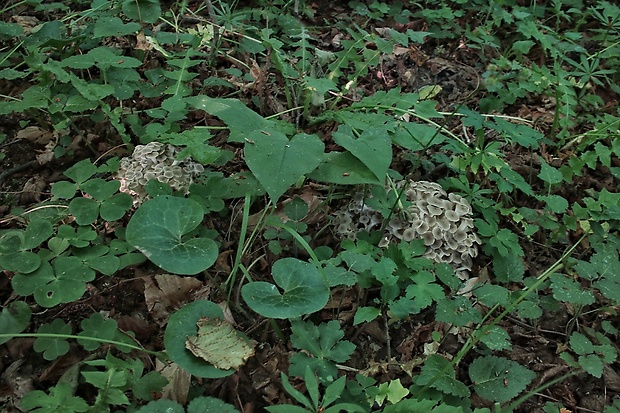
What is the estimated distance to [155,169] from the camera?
8.20 feet

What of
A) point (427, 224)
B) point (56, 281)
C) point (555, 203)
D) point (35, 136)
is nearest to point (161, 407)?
point (56, 281)

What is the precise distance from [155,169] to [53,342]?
3.08 feet

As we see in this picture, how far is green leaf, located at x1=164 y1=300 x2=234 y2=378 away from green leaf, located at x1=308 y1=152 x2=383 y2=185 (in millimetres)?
761

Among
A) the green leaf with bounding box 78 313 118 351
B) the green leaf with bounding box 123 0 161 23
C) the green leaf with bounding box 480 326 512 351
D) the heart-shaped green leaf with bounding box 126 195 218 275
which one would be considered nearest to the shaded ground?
the green leaf with bounding box 78 313 118 351

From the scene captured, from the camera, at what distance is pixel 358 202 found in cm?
249

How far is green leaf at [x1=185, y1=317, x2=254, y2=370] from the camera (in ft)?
5.71

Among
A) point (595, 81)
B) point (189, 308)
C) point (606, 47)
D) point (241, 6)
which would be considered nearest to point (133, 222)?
point (189, 308)

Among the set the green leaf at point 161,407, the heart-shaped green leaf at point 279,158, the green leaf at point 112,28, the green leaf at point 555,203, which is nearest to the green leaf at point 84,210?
the heart-shaped green leaf at point 279,158

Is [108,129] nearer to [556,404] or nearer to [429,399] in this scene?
[429,399]

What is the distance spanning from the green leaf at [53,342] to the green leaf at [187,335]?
18.7 inches

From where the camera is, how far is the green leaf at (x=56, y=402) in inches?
65.7

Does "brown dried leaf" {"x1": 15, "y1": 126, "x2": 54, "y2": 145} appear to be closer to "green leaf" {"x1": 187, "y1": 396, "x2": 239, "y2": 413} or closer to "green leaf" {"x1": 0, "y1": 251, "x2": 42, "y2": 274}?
"green leaf" {"x1": 0, "y1": 251, "x2": 42, "y2": 274}

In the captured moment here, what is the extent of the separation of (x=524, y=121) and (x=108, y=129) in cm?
260

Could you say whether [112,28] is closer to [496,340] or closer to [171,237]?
[171,237]
